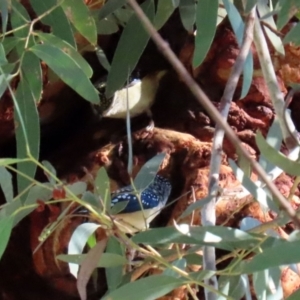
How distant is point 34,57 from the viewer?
849mm

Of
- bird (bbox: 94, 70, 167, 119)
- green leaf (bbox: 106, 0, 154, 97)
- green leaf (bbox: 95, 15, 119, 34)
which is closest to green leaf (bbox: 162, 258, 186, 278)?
green leaf (bbox: 106, 0, 154, 97)

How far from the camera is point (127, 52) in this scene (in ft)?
2.99

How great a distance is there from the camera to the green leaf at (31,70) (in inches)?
33.4

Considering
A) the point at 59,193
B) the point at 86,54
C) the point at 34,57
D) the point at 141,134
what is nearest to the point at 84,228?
the point at 59,193

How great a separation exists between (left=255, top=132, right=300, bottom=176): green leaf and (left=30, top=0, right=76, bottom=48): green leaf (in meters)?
0.34

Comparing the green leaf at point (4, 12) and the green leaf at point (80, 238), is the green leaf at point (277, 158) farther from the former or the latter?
the green leaf at point (4, 12)

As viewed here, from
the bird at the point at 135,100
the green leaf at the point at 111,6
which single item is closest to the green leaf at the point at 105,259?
the green leaf at the point at 111,6

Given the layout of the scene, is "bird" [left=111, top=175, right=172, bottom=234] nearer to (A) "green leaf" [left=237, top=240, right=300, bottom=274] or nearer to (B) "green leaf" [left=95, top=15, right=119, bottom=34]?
(B) "green leaf" [left=95, top=15, right=119, bottom=34]

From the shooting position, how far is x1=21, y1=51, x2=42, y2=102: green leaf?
0.85 m

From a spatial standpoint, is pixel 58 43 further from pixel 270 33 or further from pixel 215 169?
pixel 270 33

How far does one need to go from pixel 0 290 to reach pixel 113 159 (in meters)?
0.46

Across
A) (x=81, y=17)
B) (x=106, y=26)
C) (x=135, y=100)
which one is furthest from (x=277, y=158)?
(x=135, y=100)

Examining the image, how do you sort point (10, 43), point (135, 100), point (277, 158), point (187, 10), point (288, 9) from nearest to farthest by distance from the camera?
1. point (277, 158)
2. point (288, 9)
3. point (10, 43)
4. point (187, 10)
5. point (135, 100)

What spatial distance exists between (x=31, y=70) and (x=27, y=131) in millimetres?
103
